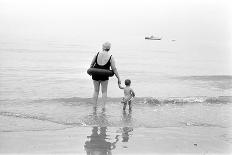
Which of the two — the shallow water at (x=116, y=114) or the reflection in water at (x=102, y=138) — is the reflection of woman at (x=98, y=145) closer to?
the reflection in water at (x=102, y=138)

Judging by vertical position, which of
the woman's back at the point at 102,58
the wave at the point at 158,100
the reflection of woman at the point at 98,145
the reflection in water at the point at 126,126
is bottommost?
the reflection of woman at the point at 98,145

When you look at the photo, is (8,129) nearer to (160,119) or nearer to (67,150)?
(67,150)

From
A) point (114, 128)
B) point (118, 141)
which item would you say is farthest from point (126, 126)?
point (118, 141)

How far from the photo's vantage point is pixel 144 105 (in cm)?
1165

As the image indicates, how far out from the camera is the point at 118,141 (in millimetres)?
6594

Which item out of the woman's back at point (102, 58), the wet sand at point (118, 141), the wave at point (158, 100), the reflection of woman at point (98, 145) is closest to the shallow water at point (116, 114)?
the wave at point (158, 100)

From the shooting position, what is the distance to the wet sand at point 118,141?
5988 millimetres

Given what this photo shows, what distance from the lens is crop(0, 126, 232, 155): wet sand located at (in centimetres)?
599

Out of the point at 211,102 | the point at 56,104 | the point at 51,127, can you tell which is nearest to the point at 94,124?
the point at 51,127

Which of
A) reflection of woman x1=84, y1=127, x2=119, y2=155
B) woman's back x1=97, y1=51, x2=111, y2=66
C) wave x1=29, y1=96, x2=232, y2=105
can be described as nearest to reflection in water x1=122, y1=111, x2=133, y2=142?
reflection of woman x1=84, y1=127, x2=119, y2=155

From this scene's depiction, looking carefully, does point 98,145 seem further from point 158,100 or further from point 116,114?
point 158,100

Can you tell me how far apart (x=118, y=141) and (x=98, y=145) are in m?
0.49

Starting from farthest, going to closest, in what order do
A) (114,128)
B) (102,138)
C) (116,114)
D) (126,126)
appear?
(116,114), (126,126), (114,128), (102,138)

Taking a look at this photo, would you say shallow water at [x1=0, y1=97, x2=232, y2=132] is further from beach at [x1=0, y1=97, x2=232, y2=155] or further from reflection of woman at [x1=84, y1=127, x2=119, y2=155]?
reflection of woman at [x1=84, y1=127, x2=119, y2=155]
